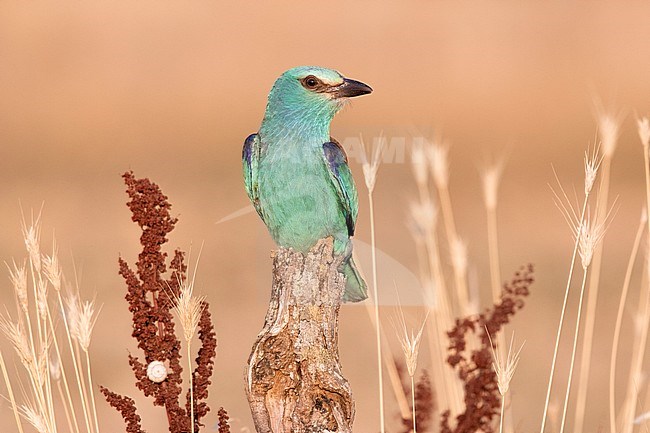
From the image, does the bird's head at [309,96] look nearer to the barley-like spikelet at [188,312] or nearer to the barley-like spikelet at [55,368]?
the barley-like spikelet at [188,312]

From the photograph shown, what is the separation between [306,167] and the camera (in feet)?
10.3

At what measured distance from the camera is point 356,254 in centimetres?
337

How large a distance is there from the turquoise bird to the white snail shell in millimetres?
685

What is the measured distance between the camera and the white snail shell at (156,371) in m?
2.64

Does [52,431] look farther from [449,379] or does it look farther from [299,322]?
[449,379]

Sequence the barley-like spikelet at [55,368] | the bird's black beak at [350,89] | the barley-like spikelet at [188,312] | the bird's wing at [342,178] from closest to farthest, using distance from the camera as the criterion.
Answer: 1. the barley-like spikelet at [188,312]
2. the barley-like spikelet at [55,368]
3. the bird's black beak at [350,89]
4. the bird's wing at [342,178]

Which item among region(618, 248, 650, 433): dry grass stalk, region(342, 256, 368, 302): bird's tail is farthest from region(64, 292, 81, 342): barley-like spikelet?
region(618, 248, 650, 433): dry grass stalk

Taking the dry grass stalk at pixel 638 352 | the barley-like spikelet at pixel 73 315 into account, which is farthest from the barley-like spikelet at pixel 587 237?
the barley-like spikelet at pixel 73 315

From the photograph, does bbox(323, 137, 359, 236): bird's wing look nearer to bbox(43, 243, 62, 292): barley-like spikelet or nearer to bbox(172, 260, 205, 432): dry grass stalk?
bbox(172, 260, 205, 432): dry grass stalk

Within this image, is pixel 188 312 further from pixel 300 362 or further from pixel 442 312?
pixel 442 312

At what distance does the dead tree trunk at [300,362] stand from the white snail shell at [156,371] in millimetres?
247

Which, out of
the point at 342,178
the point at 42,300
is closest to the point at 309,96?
the point at 342,178

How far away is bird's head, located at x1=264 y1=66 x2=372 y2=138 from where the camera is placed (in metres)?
3.16

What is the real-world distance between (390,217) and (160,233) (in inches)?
84.9
